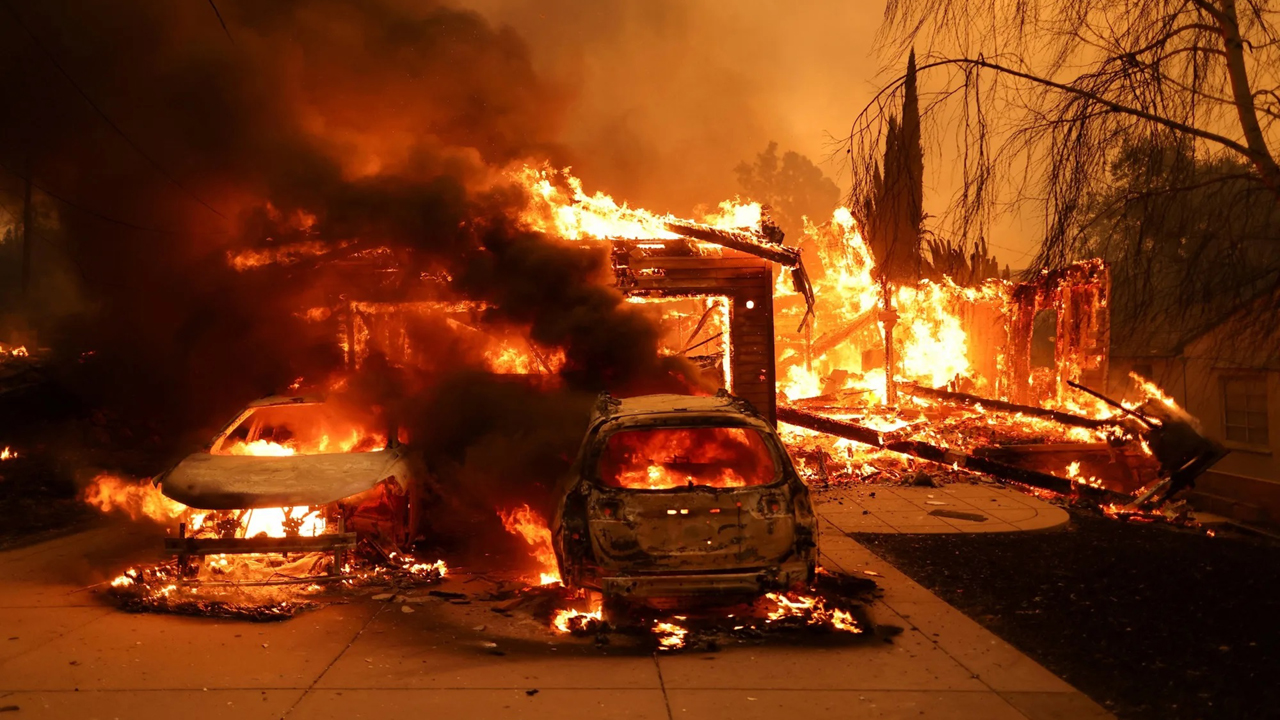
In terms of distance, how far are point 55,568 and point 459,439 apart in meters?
3.71

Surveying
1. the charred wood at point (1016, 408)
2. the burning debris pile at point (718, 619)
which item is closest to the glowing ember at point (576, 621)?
the burning debris pile at point (718, 619)

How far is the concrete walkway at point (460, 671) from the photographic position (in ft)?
13.8

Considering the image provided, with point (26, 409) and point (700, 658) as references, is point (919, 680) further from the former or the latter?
point (26, 409)

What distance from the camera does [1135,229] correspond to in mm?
4977

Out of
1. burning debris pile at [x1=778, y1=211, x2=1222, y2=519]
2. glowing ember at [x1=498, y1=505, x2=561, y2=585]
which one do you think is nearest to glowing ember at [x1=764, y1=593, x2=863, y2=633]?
glowing ember at [x1=498, y1=505, x2=561, y2=585]

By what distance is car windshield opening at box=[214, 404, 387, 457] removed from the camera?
25.6 ft

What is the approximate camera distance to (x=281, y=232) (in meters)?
11.4

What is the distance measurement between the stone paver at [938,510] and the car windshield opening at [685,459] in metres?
2.31

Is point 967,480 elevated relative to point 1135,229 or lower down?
lower down

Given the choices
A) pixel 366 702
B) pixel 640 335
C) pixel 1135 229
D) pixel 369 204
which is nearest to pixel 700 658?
pixel 366 702

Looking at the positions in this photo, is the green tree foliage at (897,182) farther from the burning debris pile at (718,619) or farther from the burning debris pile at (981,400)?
the burning debris pile at (718,619)

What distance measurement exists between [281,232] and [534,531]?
21.2 ft

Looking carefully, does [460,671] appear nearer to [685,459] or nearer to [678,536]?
[678,536]

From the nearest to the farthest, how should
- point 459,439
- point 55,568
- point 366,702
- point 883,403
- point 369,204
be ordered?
point 366,702, point 55,568, point 459,439, point 369,204, point 883,403
